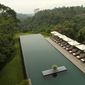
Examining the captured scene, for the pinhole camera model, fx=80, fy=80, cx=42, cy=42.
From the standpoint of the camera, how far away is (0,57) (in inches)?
269

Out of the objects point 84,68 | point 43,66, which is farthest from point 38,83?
point 84,68

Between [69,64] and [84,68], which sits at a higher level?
[69,64]

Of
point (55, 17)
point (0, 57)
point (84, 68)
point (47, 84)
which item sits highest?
point (55, 17)

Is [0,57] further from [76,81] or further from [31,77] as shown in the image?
[76,81]

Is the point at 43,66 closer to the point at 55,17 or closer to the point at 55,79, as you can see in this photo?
the point at 55,79

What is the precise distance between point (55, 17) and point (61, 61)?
50680mm

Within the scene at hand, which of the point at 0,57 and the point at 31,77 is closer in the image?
the point at 31,77

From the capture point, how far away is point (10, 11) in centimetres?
2102

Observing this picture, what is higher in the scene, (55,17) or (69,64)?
(55,17)

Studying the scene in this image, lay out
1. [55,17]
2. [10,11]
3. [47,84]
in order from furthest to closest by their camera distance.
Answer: [55,17] → [10,11] → [47,84]

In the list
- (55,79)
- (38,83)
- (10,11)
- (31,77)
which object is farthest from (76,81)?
(10,11)

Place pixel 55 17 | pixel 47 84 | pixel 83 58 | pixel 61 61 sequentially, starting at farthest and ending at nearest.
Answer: pixel 55 17, pixel 83 58, pixel 61 61, pixel 47 84

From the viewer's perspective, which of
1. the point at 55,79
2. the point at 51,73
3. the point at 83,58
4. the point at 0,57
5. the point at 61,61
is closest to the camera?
the point at 55,79

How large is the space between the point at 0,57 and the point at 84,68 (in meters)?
7.47
